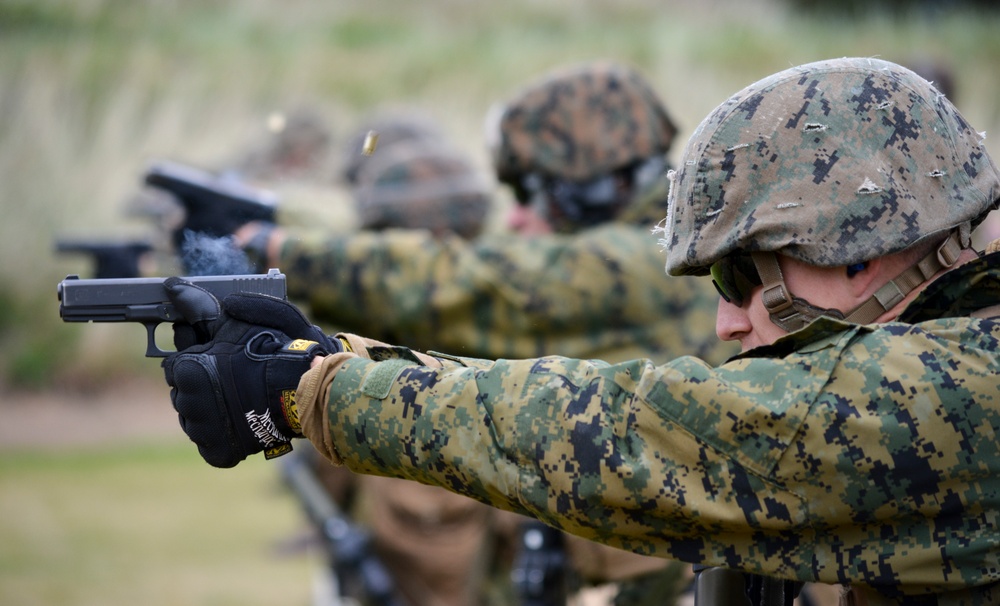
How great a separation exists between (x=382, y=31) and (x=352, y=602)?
12.1 metres

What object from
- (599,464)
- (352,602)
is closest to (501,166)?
(352,602)

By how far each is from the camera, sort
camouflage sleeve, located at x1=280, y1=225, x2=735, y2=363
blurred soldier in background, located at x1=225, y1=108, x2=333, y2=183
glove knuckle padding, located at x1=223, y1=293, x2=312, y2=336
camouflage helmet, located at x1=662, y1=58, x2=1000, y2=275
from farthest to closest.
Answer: blurred soldier in background, located at x1=225, y1=108, x2=333, y2=183 → camouflage sleeve, located at x1=280, y1=225, x2=735, y2=363 → glove knuckle padding, located at x1=223, y1=293, x2=312, y2=336 → camouflage helmet, located at x1=662, y1=58, x2=1000, y2=275

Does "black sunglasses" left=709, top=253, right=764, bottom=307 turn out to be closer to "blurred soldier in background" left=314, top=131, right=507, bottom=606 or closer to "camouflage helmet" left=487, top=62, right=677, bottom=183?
"camouflage helmet" left=487, top=62, right=677, bottom=183

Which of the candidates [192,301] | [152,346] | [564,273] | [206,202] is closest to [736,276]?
[192,301]

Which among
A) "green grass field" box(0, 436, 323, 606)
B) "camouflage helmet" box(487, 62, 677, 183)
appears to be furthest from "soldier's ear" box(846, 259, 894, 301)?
"green grass field" box(0, 436, 323, 606)

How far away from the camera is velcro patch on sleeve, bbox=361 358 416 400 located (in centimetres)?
236

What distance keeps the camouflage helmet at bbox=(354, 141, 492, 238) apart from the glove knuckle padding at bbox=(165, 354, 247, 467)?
12.9 feet

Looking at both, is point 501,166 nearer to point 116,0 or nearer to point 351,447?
point 351,447

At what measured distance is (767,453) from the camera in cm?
212

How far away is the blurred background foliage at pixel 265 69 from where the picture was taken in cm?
1277

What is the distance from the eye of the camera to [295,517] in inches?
428

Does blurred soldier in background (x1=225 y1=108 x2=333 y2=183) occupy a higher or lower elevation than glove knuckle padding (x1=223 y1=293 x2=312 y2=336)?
lower

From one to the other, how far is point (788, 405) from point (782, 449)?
7 cm

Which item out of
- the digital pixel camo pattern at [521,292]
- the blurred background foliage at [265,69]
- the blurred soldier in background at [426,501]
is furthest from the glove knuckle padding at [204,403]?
the blurred background foliage at [265,69]
